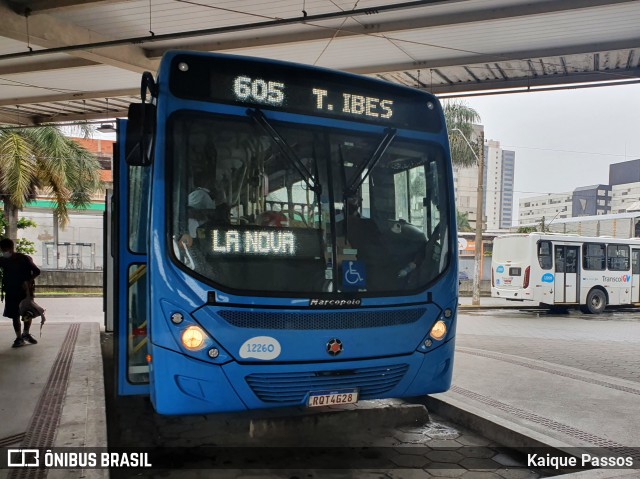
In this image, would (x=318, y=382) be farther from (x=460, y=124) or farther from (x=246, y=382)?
(x=460, y=124)

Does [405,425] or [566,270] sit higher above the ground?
[566,270]

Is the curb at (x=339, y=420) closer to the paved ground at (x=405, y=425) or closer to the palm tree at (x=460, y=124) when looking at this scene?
the paved ground at (x=405, y=425)

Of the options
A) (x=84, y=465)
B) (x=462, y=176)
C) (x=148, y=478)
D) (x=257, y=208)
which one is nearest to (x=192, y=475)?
(x=148, y=478)

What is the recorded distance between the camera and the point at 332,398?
13.2 ft

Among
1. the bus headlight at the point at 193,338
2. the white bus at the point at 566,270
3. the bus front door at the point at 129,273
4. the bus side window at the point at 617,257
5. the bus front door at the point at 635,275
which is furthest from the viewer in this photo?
Answer: the bus front door at the point at 635,275

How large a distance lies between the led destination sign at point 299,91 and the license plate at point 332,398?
7.35 feet

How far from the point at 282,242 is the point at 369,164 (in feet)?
3.41

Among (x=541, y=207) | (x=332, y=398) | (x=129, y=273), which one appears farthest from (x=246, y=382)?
(x=541, y=207)

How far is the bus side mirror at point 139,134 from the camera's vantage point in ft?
12.8

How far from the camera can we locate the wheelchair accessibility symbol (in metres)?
4.11

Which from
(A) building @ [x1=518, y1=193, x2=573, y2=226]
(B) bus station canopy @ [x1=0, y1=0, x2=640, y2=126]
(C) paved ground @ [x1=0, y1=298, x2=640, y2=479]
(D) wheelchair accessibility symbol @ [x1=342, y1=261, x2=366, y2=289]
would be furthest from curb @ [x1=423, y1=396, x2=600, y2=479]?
(A) building @ [x1=518, y1=193, x2=573, y2=226]

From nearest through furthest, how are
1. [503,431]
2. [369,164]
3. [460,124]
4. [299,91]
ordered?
[299,91]
[369,164]
[503,431]
[460,124]

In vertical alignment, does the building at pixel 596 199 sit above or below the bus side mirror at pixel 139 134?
above

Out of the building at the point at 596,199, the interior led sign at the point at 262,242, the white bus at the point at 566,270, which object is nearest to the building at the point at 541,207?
the building at the point at 596,199
